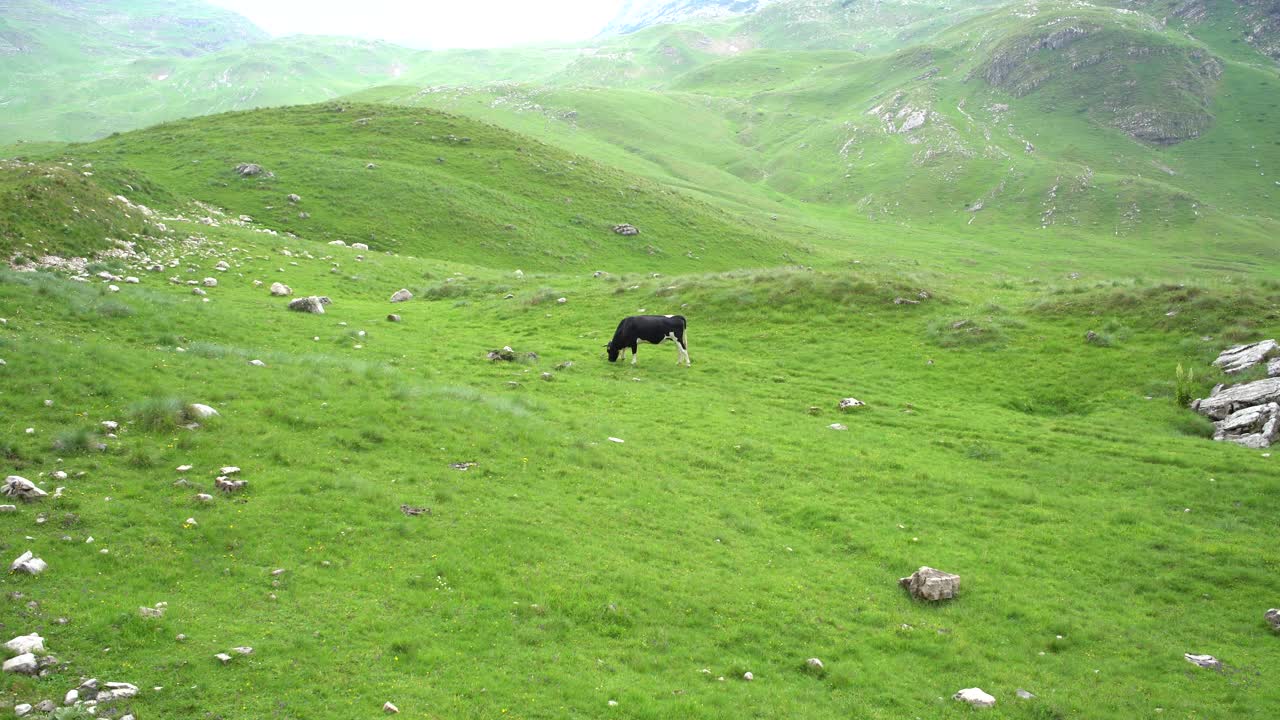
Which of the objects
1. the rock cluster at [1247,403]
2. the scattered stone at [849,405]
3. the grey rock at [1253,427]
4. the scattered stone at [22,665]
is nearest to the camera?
the scattered stone at [22,665]

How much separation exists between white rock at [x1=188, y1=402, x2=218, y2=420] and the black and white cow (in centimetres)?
1610

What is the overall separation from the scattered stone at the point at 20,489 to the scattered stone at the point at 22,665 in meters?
4.31

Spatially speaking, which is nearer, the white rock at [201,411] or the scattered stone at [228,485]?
the scattered stone at [228,485]

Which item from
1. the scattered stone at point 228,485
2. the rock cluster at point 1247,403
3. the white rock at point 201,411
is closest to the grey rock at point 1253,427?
the rock cluster at point 1247,403

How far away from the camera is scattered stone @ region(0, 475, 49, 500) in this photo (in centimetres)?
1135

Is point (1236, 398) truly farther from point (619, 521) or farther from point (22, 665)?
point (22, 665)

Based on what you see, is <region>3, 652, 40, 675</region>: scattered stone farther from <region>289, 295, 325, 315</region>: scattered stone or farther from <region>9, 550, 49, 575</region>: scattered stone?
<region>289, 295, 325, 315</region>: scattered stone

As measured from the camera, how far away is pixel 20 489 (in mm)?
11375

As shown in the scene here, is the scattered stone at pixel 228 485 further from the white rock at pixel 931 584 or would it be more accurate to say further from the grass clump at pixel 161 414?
the white rock at pixel 931 584

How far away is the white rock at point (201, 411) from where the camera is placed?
50.1 ft

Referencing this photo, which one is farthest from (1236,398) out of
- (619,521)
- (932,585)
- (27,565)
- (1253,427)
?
(27,565)

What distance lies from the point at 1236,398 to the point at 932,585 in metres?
16.2

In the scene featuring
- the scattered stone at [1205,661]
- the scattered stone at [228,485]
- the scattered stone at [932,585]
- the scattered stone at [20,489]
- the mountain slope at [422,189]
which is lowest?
the scattered stone at [1205,661]

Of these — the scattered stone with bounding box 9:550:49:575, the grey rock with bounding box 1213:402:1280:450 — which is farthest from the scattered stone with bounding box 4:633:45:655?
the grey rock with bounding box 1213:402:1280:450
